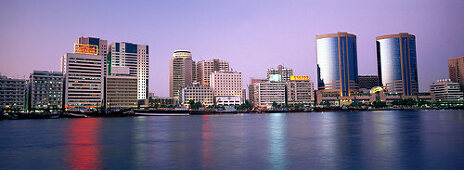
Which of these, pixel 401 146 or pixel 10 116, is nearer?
pixel 401 146

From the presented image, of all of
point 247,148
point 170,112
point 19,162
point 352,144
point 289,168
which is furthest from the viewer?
point 170,112

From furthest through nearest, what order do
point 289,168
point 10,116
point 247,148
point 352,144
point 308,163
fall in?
point 10,116 < point 352,144 < point 247,148 < point 308,163 < point 289,168

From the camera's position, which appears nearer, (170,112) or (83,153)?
(83,153)

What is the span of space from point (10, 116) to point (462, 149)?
16669 cm

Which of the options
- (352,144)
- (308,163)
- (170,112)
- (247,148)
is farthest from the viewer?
(170,112)

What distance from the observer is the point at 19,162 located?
3303 centimetres

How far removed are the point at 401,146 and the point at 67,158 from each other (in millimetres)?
37503

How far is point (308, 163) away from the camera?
99.6 feet

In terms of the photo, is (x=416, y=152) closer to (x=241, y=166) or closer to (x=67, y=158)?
(x=241, y=166)

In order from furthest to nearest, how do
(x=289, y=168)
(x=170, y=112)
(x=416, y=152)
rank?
(x=170, y=112) → (x=416, y=152) → (x=289, y=168)

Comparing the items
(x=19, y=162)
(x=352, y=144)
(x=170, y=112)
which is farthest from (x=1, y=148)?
(x=170, y=112)

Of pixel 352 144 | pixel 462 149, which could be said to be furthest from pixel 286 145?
pixel 462 149

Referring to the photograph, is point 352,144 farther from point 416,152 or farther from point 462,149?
point 462,149

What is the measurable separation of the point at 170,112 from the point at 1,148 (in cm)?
14697
